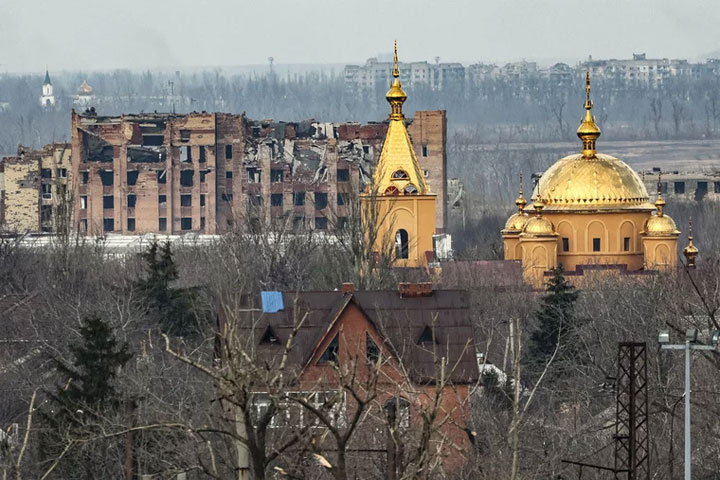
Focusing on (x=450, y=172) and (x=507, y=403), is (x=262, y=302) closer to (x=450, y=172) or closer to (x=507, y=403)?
(x=507, y=403)

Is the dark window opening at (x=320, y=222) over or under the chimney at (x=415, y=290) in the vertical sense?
over

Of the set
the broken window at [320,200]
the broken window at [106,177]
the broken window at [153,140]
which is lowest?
the broken window at [320,200]

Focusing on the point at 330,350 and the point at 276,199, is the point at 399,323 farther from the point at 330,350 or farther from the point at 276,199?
the point at 276,199

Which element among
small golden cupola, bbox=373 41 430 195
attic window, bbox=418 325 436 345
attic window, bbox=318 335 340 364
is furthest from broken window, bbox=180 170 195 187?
attic window, bbox=318 335 340 364

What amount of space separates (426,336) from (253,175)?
75440 mm

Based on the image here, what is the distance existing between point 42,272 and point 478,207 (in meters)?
70.3

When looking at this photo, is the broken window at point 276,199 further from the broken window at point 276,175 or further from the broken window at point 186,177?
the broken window at point 186,177

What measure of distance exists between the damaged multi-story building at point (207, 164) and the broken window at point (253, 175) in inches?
1.5

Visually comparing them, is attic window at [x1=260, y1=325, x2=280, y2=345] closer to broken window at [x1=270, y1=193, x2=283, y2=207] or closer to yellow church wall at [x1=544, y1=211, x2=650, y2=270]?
yellow church wall at [x1=544, y1=211, x2=650, y2=270]

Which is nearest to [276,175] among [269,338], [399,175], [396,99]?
[396,99]

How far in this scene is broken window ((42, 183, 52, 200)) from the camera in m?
112

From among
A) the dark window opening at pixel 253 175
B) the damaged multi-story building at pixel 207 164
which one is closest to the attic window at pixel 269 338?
the damaged multi-story building at pixel 207 164

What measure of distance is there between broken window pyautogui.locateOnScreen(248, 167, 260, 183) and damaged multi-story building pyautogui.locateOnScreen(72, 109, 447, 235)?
38 mm

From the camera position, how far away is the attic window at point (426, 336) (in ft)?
127
